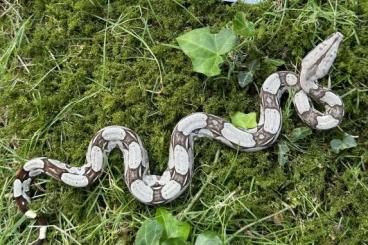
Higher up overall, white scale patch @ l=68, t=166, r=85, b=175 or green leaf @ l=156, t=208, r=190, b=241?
white scale patch @ l=68, t=166, r=85, b=175

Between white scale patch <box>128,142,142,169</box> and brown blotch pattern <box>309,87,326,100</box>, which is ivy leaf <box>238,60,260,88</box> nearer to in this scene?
brown blotch pattern <box>309,87,326,100</box>

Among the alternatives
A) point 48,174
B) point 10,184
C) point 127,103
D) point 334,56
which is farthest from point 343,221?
point 10,184

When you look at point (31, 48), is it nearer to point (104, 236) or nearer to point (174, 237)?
point (104, 236)

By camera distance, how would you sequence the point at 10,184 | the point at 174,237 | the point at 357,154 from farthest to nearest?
1. the point at 10,184
2. the point at 357,154
3. the point at 174,237

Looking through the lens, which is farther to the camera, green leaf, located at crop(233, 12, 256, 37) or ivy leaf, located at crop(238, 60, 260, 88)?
ivy leaf, located at crop(238, 60, 260, 88)

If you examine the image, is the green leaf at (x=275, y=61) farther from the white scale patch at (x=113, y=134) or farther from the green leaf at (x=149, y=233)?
the green leaf at (x=149, y=233)

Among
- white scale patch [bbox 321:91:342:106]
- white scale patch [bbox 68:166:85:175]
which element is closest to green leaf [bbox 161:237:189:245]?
white scale patch [bbox 68:166:85:175]

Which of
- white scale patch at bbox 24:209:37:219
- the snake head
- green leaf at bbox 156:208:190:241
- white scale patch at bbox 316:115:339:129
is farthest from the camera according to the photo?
white scale patch at bbox 24:209:37:219

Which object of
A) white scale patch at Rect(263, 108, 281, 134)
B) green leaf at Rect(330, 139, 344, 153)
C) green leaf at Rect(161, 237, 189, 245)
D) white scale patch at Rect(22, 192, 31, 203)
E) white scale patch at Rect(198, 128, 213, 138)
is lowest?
white scale patch at Rect(22, 192, 31, 203)
